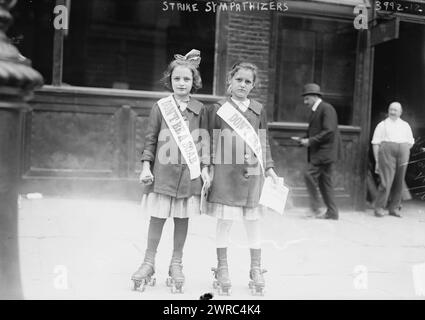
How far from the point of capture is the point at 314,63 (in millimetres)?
9164

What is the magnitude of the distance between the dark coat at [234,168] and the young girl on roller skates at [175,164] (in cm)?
9

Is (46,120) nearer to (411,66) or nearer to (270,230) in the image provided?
(270,230)

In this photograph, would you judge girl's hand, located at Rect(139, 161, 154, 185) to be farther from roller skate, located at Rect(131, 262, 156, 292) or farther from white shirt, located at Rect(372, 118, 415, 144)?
white shirt, located at Rect(372, 118, 415, 144)

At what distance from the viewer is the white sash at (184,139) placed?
418 cm

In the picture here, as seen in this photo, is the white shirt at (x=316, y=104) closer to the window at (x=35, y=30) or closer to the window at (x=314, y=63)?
the window at (x=314, y=63)

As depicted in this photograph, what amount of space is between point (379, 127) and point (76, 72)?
4772mm

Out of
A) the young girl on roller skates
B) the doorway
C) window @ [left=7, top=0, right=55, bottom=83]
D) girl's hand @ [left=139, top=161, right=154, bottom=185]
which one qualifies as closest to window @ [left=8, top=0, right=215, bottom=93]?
window @ [left=7, top=0, right=55, bottom=83]

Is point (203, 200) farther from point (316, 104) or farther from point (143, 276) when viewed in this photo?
point (316, 104)

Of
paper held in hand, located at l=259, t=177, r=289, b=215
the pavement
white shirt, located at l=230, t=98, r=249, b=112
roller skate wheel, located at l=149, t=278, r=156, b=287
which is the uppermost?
white shirt, located at l=230, t=98, r=249, b=112

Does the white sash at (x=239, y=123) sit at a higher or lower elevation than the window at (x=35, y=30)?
lower

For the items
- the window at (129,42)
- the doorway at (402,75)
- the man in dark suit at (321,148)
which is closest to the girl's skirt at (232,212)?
the man in dark suit at (321,148)

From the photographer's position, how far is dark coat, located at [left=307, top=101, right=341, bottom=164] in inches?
320

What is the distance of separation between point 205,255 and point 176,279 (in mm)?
1426
